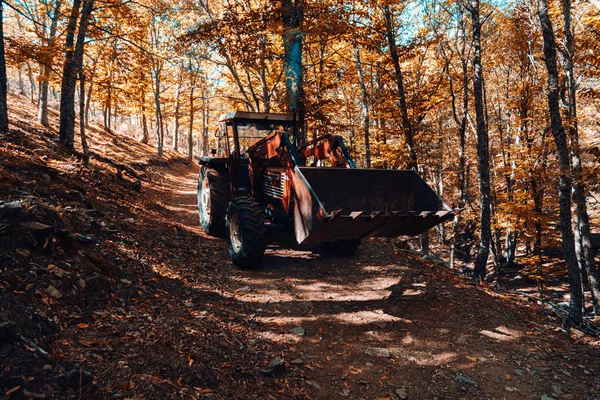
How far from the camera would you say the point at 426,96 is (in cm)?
1279

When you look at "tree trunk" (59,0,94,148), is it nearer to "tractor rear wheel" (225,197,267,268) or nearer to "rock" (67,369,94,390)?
"tractor rear wheel" (225,197,267,268)

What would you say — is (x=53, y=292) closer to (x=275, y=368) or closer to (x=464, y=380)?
(x=275, y=368)

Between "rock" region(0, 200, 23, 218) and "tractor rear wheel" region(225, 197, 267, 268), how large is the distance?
2883 millimetres

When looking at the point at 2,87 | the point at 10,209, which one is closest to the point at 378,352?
the point at 10,209

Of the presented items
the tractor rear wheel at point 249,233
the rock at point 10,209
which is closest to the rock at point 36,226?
the rock at point 10,209

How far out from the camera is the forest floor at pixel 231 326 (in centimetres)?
263

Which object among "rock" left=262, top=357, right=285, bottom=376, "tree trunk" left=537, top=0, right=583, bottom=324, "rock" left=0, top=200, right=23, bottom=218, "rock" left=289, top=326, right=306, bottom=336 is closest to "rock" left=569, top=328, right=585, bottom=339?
"tree trunk" left=537, top=0, right=583, bottom=324

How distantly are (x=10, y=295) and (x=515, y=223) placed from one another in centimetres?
1417

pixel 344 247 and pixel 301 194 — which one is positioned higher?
pixel 301 194

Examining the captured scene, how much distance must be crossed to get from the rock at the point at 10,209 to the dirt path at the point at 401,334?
2612mm

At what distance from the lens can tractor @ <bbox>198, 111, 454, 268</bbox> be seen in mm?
4551

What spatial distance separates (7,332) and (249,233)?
11.5 feet

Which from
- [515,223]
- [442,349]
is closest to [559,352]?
[442,349]

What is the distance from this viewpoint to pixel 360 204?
18.2 ft
